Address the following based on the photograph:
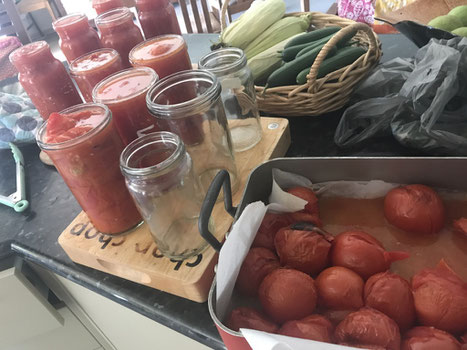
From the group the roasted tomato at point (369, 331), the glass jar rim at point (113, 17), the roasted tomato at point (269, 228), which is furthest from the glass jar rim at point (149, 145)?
the glass jar rim at point (113, 17)

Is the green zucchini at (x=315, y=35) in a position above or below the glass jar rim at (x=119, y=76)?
below

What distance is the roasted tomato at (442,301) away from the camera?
15.6 inches

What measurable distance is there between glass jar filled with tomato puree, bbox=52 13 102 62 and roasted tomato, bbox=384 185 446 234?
726 millimetres

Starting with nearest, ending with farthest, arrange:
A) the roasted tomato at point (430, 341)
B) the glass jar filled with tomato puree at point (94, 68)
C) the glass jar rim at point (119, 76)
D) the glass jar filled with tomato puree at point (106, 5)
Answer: the roasted tomato at point (430, 341) < the glass jar rim at point (119, 76) < the glass jar filled with tomato puree at point (94, 68) < the glass jar filled with tomato puree at point (106, 5)

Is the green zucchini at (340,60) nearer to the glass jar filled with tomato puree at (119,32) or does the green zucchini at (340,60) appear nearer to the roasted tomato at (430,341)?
the glass jar filled with tomato puree at (119,32)

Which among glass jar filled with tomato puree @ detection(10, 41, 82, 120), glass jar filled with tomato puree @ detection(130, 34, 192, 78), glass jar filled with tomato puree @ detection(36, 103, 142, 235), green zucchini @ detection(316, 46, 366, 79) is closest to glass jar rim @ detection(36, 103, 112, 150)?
glass jar filled with tomato puree @ detection(36, 103, 142, 235)

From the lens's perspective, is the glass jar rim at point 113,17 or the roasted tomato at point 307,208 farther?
the glass jar rim at point 113,17

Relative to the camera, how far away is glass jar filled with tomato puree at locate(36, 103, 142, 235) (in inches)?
21.1

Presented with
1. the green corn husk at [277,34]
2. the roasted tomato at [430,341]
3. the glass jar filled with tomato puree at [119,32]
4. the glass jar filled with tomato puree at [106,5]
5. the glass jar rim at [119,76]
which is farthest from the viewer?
the green corn husk at [277,34]

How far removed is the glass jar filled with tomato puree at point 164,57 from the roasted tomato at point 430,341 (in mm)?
555

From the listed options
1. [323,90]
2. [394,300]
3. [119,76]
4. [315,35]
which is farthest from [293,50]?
[394,300]

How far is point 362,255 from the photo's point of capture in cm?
48

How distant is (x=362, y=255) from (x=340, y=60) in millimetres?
478

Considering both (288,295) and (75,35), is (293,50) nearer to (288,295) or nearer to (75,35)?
(75,35)
